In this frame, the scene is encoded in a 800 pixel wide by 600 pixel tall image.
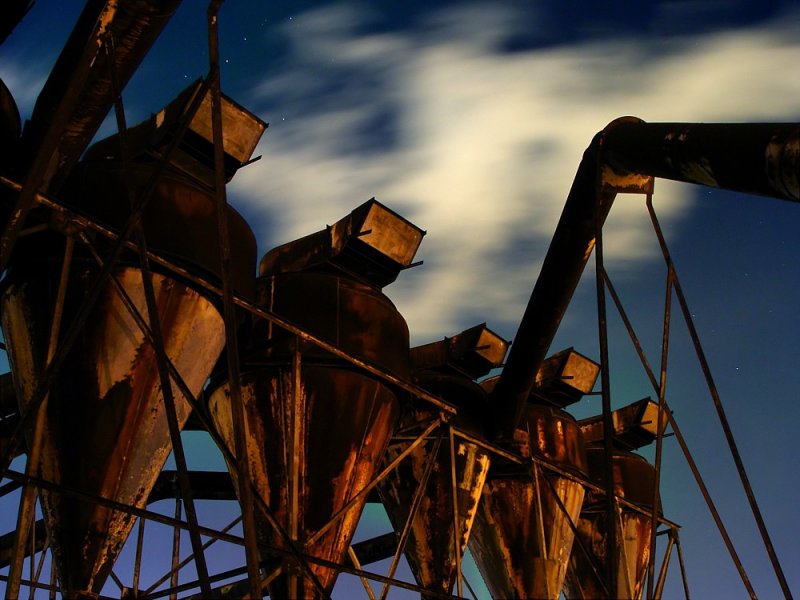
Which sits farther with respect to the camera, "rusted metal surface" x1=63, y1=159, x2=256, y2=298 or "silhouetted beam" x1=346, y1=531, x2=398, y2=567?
"silhouetted beam" x1=346, y1=531, x2=398, y2=567

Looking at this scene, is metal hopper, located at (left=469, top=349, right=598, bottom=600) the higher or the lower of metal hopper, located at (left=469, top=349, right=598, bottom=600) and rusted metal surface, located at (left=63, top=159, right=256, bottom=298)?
the lower

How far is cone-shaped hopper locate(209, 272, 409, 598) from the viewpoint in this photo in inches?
308

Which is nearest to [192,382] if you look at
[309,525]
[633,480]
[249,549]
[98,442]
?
[98,442]

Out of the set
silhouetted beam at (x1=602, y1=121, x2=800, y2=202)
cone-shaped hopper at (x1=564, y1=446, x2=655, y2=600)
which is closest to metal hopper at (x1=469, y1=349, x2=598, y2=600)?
cone-shaped hopper at (x1=564, y1=446, x2=655, y2=600)

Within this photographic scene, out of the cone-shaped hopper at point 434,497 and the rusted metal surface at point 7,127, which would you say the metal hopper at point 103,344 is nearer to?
the rusted metal surface at point 7,127

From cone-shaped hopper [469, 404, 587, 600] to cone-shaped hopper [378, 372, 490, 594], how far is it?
0.88 metres

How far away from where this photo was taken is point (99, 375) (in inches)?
245

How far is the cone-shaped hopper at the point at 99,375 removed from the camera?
6.09 metres

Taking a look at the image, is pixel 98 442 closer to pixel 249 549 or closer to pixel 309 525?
pixel 249 549

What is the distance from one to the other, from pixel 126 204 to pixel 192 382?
4.62 ft

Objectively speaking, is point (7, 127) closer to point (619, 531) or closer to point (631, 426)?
point (619, 531)

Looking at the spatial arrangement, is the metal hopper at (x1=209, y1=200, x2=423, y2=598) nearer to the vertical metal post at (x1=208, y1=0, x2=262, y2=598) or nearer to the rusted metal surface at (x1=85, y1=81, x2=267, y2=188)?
the rusted metal surface at (x1=85, y1=81, x2=267, y2=188)

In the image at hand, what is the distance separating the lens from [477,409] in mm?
11086

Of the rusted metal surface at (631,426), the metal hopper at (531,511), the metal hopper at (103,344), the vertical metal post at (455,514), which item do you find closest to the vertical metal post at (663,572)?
the rusted metal surface at (631,426)
